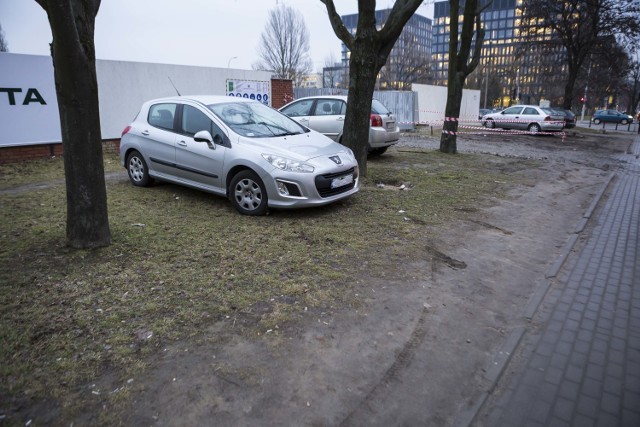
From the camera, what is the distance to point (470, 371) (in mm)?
3078

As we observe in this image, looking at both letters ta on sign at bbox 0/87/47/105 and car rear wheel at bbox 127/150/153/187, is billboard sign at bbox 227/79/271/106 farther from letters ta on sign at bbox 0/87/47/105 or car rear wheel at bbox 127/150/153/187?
car rear wheel at bbox 127/150/153/187

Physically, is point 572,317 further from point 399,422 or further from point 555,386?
point 399,422

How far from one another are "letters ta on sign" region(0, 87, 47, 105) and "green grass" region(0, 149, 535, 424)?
4155 millimetres

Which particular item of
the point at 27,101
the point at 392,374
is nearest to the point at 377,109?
the point at 27,101

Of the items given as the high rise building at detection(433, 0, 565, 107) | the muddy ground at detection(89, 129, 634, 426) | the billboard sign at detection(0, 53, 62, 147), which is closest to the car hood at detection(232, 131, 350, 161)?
the muddy ground at detection(89, 129, 634, 426)

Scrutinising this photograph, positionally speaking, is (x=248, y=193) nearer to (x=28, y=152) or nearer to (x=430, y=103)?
(x=28, y=152)

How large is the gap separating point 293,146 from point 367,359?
393 cm

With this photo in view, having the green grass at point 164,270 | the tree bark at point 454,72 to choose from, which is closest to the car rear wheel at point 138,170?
the green grass at point 164,270

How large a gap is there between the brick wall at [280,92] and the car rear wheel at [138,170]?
10.1 m

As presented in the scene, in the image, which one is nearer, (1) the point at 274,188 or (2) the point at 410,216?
(1) the point at 274,188

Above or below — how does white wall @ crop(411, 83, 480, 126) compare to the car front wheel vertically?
above

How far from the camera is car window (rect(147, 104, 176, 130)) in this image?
7176 millimetres

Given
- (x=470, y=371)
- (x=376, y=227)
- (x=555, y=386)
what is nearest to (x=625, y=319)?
(x=555, y=386)

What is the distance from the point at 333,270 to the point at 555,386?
2.27m
